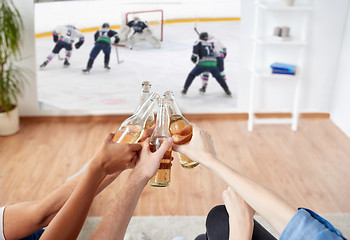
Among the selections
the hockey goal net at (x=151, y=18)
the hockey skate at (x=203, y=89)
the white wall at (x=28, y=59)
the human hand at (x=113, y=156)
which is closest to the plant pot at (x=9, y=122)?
the white wall at (x=28, y=59)

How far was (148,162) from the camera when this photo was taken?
1180 millimetres

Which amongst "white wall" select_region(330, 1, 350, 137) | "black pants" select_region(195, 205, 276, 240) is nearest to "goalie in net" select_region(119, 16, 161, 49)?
"white wall" select_region(330, 1, 350, 137)

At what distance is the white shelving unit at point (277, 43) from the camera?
3.56 metres

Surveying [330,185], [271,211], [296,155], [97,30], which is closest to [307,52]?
[296,155]

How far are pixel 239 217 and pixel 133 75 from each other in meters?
2.68

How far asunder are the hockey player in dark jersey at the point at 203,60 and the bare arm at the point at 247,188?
101 inches

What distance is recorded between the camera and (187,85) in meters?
3.88

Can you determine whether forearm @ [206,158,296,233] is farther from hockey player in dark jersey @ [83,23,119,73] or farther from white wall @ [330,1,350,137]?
white wall @ [330,1,350,137]

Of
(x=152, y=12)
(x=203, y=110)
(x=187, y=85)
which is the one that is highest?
(x=152, y=12)

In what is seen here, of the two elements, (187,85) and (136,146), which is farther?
(187,85)

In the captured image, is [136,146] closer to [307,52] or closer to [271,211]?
[271,211]

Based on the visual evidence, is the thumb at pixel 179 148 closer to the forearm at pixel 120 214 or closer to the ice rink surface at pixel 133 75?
the forearm at pixel 120 214

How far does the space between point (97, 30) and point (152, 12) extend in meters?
0.53

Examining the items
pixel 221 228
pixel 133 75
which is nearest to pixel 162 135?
pixel 221 228
